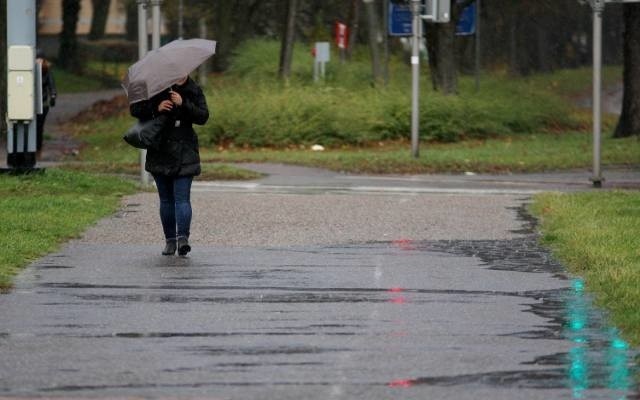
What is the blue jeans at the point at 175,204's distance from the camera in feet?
42.3

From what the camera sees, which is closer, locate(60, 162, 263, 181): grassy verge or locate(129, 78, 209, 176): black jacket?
locate(129, 78, 209, 176): black jacket

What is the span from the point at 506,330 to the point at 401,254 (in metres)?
3.85

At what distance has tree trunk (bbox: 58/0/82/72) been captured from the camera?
6525cm

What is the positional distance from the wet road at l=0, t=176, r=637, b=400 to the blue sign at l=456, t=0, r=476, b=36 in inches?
1123

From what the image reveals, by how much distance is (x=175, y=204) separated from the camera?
513 inches

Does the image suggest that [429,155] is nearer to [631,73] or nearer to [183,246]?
[631,73]

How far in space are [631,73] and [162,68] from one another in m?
20.0

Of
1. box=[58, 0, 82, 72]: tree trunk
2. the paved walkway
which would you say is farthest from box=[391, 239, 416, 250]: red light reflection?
box=[58, 0, 82, 72]: tree trunk

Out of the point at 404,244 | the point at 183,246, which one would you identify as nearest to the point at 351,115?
the point at 404,244

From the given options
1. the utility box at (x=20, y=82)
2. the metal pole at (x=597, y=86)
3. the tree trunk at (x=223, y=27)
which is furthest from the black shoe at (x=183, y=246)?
the tree trunk at (x=223, y=27)

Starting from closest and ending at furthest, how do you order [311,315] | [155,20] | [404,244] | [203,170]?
[311,315] → [404,244] → [155,20] → [203,170]

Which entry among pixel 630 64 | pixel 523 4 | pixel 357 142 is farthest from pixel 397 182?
pixel 523 4

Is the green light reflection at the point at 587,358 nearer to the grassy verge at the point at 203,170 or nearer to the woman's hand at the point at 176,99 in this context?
the woman's hand at the point at 176,99

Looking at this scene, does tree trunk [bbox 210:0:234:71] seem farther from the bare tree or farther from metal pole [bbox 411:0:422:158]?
metal pole [bbox 411:0:422:158]
